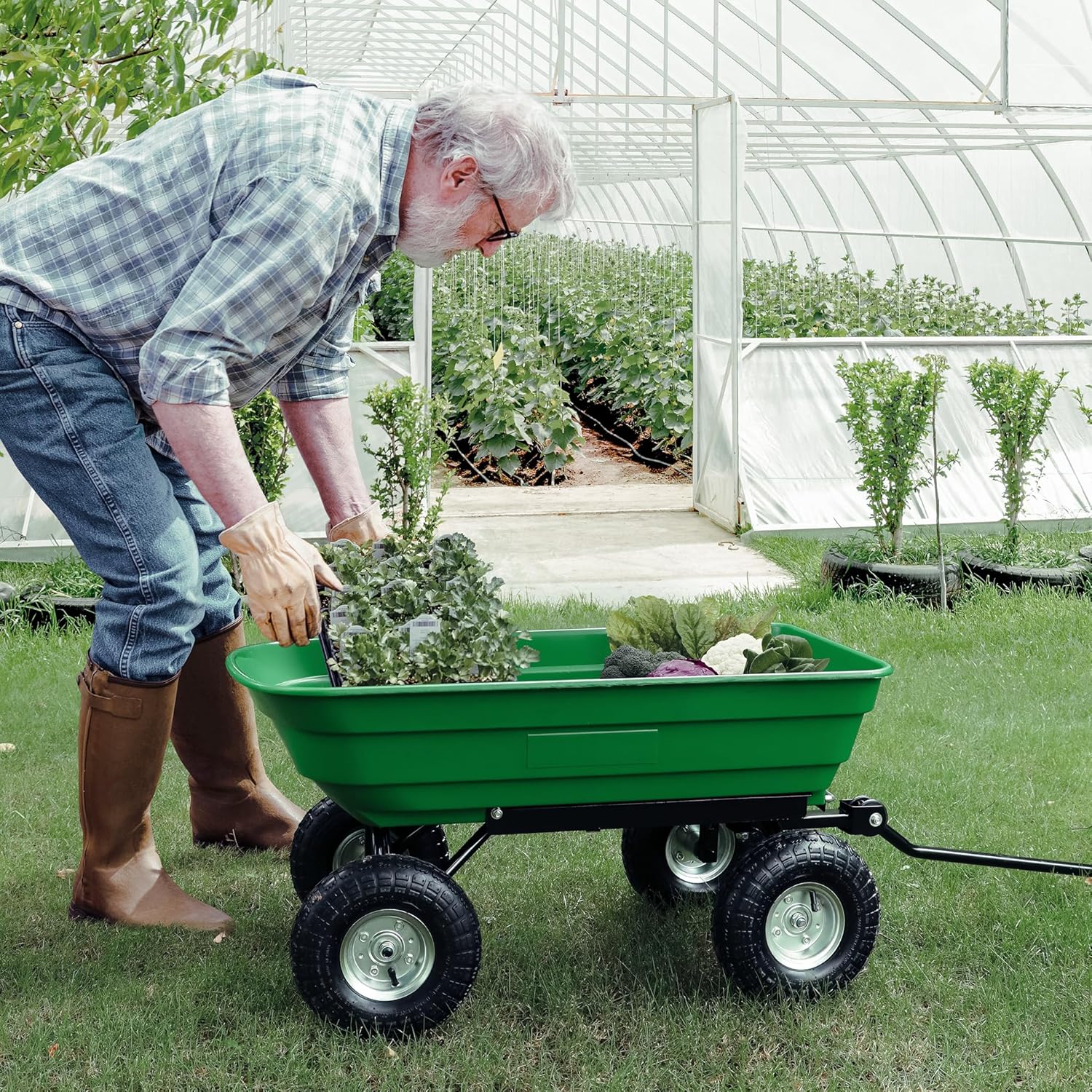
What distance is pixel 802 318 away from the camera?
914cm

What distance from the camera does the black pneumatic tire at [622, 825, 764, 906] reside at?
2.55 meters

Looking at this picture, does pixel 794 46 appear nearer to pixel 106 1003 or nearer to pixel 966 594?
pixel 966 594

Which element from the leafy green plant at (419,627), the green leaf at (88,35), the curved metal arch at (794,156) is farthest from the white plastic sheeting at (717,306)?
the leafy green plant at (419,627)

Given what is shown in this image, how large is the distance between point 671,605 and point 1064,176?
25.8 ft

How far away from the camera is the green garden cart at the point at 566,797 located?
6.50 ft

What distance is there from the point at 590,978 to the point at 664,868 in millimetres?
378

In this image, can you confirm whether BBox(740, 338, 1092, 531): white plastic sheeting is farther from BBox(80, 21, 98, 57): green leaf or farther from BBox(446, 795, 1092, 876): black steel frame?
BBox(446, 795, 1092, 876): black steel frame

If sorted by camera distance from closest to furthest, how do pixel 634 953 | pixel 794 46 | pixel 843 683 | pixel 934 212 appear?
pixel 843 683
pixel 634 953
pixel 794 46
pixel 934 212

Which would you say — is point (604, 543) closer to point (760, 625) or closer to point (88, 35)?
point (88, 35)

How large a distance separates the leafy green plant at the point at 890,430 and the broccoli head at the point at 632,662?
332 cm

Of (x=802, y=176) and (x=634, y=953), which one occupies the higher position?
(x=802, y=176)

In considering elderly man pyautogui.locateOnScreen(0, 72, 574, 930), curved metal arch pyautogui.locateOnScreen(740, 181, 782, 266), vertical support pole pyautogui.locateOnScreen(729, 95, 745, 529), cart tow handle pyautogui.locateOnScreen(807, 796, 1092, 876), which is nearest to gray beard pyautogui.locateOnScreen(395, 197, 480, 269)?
elderly man pyautogui.locateOnScreen(0, 72, 574, 930)

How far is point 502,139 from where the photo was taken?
6.60 feet

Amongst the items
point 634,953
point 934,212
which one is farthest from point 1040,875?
point 934,212
